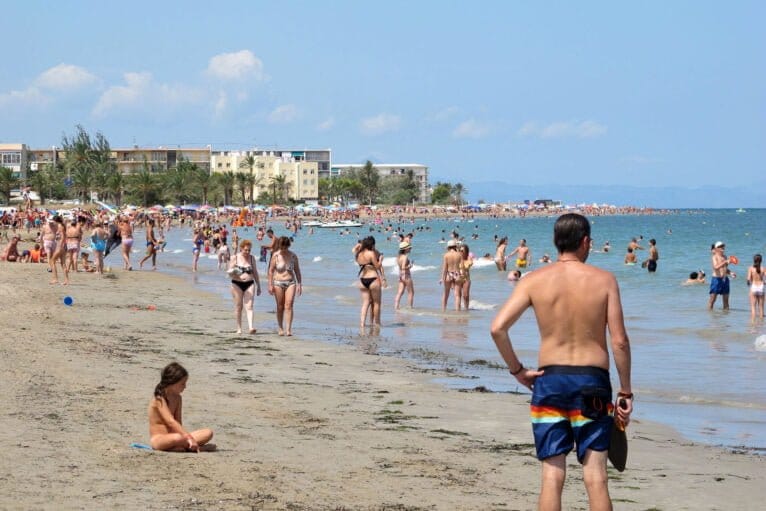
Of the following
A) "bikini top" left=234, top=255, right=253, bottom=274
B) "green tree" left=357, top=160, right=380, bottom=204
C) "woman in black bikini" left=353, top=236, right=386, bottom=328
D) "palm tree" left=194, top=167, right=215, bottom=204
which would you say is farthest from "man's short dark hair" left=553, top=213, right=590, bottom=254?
"green tree" left=357, top=160, right=380, bottom=204

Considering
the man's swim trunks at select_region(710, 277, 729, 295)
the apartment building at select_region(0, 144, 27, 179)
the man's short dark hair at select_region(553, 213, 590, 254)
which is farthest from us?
the apartment building at select_region(0, 144, 27, 179)

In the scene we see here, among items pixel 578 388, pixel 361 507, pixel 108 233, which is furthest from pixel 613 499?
pixel 108 233

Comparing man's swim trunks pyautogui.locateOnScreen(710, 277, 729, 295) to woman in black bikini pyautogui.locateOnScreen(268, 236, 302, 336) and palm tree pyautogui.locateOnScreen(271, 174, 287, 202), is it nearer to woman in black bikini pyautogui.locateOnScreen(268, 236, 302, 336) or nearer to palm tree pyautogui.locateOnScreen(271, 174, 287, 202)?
woman in black bikini pyautogui.locateOnScreen(268, 236, 302, 336)

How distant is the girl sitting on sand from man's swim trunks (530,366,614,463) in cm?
298

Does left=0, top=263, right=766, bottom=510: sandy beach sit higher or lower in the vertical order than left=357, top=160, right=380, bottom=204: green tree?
lower

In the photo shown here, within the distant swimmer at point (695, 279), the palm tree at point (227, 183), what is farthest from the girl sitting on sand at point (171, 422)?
the palm tree at point (227, 183)

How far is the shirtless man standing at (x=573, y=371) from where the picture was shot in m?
4.62

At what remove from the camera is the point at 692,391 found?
1166 centimetres

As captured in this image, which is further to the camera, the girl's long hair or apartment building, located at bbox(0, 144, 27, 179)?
apartment building, located at bbox(0, 144, 27, 179)

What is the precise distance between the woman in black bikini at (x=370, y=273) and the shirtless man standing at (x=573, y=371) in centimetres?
1085

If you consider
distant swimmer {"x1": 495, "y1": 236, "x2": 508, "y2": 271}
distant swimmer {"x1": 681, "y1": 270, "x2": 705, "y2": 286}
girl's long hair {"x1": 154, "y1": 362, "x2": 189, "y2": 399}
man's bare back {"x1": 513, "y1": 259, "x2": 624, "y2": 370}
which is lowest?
distant swimmer {"x1": 681, "y1": 270, "x2": 705, "y2": 286}

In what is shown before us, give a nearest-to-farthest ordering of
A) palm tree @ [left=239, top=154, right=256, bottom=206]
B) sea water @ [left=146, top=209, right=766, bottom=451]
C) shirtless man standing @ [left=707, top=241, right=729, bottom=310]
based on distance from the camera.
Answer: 1. sea water @ [left=146, top=209, right=766, bottom=451]
2. shirtless man standing @ [left=707, top=241, right=729, bottom=310]
3. palm tree @ [left=239, top=154, right=256, bottom=206]

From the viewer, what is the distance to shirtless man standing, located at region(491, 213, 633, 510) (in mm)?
4621

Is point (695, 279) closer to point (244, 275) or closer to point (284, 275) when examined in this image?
point (284, 275)
